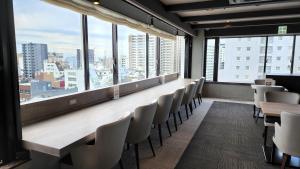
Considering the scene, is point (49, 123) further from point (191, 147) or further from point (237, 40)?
point (237, 40)

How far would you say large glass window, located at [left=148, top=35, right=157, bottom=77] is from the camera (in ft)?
17.8

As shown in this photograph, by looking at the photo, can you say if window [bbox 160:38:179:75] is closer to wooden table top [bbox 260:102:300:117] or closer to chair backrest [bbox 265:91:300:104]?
chair backrest [bbox 265:91:300:104]

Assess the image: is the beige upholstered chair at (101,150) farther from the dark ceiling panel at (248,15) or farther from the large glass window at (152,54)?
the dark ceiling panel at (248,15)

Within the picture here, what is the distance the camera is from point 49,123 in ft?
6.71

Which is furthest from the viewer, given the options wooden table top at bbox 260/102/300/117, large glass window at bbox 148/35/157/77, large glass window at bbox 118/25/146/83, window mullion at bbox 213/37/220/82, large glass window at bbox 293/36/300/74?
window mullion at bbox 213/37/220/82

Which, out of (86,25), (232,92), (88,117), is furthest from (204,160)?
(232,92)

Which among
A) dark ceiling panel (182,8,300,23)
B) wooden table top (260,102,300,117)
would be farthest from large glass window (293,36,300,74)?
wooden table top (260,102,300,117)

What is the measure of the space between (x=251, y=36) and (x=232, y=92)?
1.94 m

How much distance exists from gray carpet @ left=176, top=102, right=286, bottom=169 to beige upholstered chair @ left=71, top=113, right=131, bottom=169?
120 centimetres

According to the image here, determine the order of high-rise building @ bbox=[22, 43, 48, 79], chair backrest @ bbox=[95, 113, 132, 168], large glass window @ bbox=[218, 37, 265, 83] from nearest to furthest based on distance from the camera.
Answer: chair backrest @ bbox=[95, 113, 132, 168], high-rise building @ bbox=[22, 43, 48, 79], large glass window @ bbox=[218, 37, 265, 83]

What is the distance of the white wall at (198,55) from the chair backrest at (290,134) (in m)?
5.25

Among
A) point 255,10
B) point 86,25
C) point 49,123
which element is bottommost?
point 49,123

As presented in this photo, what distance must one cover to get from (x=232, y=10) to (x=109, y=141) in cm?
415

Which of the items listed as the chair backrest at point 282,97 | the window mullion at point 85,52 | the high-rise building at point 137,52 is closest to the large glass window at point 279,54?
the chair backrest at point 282,97
